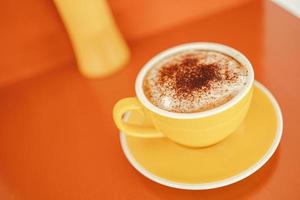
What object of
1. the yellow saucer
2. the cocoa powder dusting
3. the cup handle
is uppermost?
the cocoa powder dusting

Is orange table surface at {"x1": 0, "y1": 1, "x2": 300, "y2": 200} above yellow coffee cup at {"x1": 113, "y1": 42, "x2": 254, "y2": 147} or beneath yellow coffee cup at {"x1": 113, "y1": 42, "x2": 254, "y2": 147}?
beneath

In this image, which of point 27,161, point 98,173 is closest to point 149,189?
point 98,173

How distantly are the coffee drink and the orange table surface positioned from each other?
0.10m

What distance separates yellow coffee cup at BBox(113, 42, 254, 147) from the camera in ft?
1.21

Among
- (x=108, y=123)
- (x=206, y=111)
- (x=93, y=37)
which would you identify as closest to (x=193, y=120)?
(x=206, y=111)

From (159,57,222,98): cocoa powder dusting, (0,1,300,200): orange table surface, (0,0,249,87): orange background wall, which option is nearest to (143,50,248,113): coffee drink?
(159,57,222,98): cocoa powder dusting

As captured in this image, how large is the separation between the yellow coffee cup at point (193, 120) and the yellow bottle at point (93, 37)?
0.61 ft

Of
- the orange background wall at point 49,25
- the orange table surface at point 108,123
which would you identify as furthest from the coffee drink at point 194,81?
the orange background wall at point 49,25

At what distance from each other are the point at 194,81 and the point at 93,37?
25cm

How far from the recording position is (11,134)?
0.57 metres

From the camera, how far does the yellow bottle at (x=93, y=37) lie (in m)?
0.56

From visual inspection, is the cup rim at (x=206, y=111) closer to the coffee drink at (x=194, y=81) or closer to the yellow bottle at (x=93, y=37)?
the coffee drink at (x=194, y=81)

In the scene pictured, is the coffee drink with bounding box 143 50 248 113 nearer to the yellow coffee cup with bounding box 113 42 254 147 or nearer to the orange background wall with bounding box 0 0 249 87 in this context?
the yellow coffee cup with bounding box 113 42 254 147

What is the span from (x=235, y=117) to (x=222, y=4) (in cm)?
38
